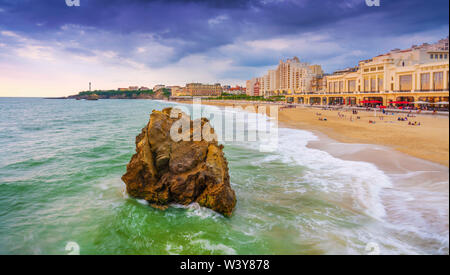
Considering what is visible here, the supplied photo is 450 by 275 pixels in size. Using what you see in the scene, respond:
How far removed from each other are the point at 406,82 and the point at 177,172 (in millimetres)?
54976

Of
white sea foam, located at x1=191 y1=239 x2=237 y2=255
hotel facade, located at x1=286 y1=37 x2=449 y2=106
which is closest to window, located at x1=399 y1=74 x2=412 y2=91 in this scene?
hotel facade, located at x1=286 y1=37 x2=449 y2=106

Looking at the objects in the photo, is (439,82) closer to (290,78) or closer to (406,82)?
(406,82)

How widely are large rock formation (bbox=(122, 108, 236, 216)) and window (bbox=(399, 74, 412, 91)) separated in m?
51.3

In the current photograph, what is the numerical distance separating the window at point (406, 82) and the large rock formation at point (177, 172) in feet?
168

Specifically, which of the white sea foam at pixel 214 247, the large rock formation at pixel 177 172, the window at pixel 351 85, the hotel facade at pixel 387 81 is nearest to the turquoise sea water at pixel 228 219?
the white sea foam at pixel 214 247

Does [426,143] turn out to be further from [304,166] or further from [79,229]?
[79,229]

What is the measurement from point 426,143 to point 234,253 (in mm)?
16109

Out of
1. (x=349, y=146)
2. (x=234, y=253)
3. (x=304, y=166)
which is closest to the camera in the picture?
(x=234, y=253)

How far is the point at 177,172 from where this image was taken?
8.70 meters

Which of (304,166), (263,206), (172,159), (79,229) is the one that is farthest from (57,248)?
(304,166)

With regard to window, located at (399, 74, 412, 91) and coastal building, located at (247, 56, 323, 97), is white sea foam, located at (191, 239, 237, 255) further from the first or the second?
coastal building, located at (247, 56, 323, 97)

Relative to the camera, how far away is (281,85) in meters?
164

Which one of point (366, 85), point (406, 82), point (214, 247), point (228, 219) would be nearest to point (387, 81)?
point (406, 82)

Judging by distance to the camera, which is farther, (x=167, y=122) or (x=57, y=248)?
(x=167, y=122)
